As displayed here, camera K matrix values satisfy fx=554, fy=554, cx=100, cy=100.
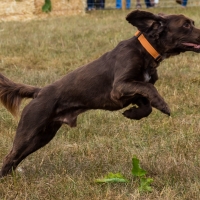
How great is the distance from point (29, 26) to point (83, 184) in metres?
10.5

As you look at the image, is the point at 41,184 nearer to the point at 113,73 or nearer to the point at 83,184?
the point at 83,184

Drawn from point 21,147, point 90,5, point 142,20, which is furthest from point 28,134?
point 90,5

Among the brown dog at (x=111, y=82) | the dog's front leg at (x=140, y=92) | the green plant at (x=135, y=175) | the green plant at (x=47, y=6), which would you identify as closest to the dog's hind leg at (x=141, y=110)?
the brown dog at (x=111, y=82)

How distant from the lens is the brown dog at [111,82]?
14.7 ft

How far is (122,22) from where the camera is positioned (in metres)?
14.3

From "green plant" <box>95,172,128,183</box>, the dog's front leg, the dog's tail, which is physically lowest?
"green plant" <box>95,172,128,183</box>

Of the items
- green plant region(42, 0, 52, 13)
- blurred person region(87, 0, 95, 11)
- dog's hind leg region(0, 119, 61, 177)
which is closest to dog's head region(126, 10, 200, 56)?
dog's hind leg region(0, 119, 61, 177)

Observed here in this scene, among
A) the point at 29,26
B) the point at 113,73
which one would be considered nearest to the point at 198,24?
the point at 29,26

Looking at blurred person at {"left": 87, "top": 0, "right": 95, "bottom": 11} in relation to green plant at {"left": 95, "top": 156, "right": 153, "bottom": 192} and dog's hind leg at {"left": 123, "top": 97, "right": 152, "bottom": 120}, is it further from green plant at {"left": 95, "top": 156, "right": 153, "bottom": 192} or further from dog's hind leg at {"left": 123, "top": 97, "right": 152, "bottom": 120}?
green plant at {"left": 95, "top": 156, "right": 153, "bottom": 192}

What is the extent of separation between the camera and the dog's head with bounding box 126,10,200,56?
4535 millimetres

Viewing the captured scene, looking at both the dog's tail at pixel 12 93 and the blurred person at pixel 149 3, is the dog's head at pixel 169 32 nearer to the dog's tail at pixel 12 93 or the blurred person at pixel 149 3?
the dog's tail at pixel 12 93

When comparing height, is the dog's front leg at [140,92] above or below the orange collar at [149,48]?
below

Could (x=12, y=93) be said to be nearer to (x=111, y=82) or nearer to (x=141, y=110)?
(x=111, y=82)

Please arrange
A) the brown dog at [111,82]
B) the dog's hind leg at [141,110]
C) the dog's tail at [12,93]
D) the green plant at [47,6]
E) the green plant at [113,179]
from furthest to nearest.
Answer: the green plant at [47,6] < the dog's tail at [12,93] < the dog's hind leg at [141,110] < the brown dog at [111,82] < the green plant at [113,179]
